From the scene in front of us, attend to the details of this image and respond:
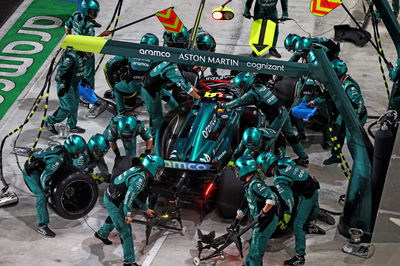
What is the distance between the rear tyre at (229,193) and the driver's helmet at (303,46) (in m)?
2.79

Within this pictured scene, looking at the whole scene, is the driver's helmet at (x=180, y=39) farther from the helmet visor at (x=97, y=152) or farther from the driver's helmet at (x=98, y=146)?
the helmet visor at (x=97, y=152)

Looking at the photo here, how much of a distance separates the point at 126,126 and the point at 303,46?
141 inches

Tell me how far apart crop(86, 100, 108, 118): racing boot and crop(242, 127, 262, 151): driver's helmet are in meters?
4.08

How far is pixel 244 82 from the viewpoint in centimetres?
1287

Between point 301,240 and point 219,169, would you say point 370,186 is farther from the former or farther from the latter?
point 219,169

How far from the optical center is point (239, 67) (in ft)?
34.2

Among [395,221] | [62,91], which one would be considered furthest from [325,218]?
[395,221]

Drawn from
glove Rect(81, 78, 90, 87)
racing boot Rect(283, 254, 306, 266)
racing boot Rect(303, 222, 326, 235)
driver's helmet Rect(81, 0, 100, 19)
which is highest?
driver's helmet Rect(81, 0, 100, 19)

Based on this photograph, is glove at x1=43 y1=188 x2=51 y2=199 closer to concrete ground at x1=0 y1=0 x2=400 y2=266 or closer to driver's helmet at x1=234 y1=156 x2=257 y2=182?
concrete ground at x1=0 y1=0 x2=400 y2=266

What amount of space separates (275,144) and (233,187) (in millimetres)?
1482

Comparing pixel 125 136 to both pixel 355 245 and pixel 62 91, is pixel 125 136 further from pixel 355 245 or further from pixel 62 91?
pixel 355 245

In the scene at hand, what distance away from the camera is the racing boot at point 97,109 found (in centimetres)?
1494

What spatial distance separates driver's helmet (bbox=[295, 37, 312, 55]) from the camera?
13.6 meters

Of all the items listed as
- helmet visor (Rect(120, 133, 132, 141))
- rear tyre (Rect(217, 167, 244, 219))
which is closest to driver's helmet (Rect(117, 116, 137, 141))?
helmet visor (Rect(120, 133, 132, 141))
